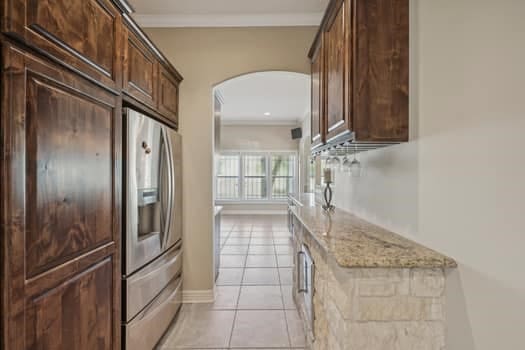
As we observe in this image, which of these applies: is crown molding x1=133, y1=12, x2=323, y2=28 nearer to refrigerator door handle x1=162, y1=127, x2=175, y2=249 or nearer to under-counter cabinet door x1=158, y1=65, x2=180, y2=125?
under-counter cabinet door x1=158, y1=65, x2=180, y2=125

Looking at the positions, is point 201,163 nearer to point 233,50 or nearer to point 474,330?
point 233,50

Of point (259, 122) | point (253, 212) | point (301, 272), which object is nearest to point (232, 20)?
point (301, 272)

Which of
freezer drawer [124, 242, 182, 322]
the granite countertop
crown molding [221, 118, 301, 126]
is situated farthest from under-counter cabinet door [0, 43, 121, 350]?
crown molding [221, 118, 301, 126]

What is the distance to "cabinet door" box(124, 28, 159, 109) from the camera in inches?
72.9

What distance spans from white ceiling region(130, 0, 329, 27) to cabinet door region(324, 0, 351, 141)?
916 mm

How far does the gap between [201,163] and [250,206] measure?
263 inches

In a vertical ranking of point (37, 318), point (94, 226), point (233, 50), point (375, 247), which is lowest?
point (37, 318)

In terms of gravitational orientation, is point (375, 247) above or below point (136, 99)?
below

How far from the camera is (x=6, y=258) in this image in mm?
955

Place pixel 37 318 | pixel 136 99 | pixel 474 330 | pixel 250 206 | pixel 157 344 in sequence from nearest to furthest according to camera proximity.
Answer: pixel 37 318 < pixel 474 330 < pixel 136 99 < pixel 157 344 < pixel 250 206

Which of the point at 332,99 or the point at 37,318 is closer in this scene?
the point at 37,318

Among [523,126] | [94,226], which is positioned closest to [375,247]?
[523,126]

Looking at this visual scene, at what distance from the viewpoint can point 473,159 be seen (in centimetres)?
121

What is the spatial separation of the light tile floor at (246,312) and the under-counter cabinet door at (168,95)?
191cm
